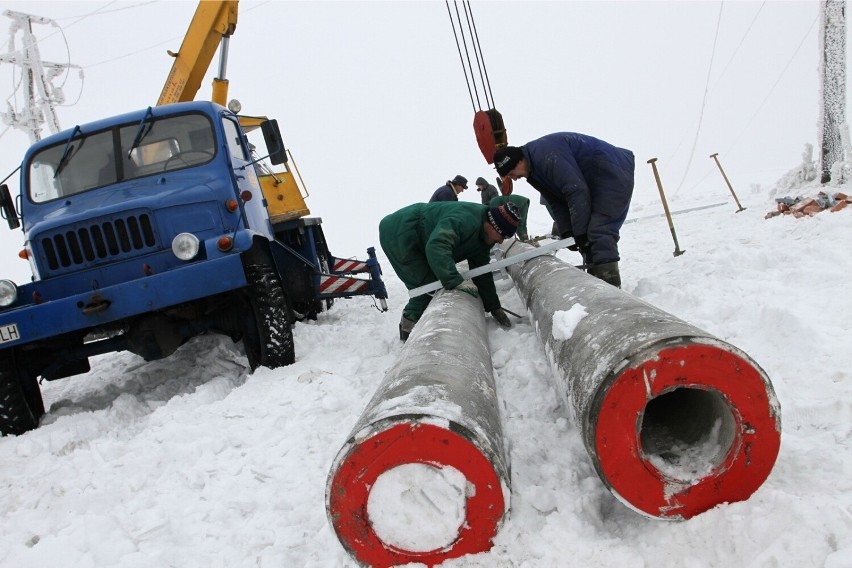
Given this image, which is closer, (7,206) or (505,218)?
(505,218)

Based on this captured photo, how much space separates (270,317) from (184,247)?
0.81 meters

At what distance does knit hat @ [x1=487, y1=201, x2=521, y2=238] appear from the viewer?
4223 millimetres

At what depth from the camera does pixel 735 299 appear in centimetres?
369

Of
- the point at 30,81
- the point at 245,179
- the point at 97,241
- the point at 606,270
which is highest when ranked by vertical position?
the point at 30,81

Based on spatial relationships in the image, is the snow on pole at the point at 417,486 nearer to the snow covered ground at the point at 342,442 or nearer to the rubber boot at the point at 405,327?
the snow covered ground at the point at 342,442

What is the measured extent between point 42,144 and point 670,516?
5.76 m

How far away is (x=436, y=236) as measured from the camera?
404 cm

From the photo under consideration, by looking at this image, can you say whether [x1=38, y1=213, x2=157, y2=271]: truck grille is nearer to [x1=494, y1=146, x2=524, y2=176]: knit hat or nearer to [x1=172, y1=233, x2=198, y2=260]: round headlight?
[x1=172, y1=233, x2=198, y2=260]: round headlight

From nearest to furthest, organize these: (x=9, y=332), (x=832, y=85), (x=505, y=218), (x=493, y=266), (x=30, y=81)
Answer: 1. (x=9, y=332)
2. (x=505, y=218)
3. (x=493, y=266)
4. (x=832, y=85)
5. (x=30, y=81)

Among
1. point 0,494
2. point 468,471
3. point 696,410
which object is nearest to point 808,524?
point 696,410

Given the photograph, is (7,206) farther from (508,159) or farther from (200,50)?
(508,159)

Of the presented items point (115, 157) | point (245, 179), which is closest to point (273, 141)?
point (245, 179)

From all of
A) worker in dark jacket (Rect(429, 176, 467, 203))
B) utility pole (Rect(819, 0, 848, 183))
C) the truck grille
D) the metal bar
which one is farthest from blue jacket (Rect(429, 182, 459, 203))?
utility pole (Rect(819, 0, 848, 183))

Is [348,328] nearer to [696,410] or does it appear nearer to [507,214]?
[507,214]
